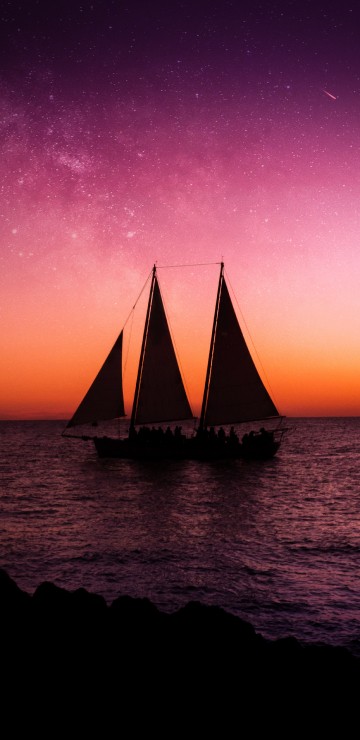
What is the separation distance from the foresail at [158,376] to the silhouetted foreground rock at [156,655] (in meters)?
39.7

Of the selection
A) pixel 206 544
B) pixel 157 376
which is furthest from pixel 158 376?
pixel 206 544

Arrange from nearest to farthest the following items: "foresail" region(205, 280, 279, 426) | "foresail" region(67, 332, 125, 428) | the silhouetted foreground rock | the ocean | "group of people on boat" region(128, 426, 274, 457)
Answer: the silhouetted foreground rock
the ocean
"foresail" region(205, 280, 279, 426)
"foresail" region(67, 332, 125, 428)
"group of people on boat" region(128, 426, 274, 457)

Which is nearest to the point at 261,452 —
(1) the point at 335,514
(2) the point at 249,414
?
(2) the point at 249,414

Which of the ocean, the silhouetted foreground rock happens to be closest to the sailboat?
the ocean

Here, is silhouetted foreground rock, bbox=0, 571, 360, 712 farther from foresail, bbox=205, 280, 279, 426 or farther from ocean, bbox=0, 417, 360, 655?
foresail, bbox=205, 280, 279, 426

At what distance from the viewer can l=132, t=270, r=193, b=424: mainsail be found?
48.3m

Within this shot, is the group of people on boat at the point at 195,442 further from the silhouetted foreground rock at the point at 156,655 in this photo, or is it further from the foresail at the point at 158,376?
the silhouetted foreground rock at the point at 156,655

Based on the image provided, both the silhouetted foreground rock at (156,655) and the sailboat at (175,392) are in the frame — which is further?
the sailboat at (175,392)

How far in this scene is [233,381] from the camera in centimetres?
4728

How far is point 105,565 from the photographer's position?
17.5 metres

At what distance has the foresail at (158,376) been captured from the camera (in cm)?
4831

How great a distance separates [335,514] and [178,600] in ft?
58.8

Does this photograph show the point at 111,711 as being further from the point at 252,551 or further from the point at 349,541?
the point at 349,541

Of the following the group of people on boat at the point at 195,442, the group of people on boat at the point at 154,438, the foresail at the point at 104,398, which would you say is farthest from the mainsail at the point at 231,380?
the foresail at the point at 104,398
